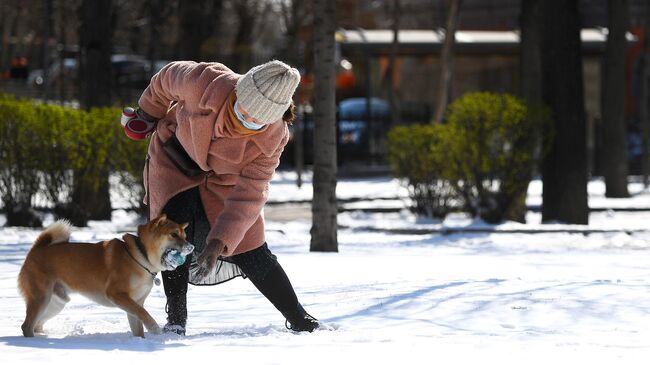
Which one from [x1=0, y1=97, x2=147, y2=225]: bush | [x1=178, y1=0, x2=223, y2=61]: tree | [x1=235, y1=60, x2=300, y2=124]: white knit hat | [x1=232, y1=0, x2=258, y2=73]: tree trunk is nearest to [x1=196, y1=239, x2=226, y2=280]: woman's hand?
[x1=235, y1=60, x2=300, y2=124]: white knit hat

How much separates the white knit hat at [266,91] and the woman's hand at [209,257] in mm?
719

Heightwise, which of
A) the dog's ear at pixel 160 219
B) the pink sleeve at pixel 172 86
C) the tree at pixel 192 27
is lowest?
the dog's ear at pixel 160 219

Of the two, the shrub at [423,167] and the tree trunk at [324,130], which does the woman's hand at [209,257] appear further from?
the shrub at [423,167]

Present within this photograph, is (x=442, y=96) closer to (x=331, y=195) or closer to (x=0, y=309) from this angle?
(x=331, y=195)

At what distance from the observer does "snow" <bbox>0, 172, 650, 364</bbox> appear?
6219mm

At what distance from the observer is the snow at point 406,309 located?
245 inches

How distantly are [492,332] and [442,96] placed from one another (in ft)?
64.6

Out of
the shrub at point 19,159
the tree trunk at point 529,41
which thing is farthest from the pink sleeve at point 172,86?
the tree trunk at point 529,41

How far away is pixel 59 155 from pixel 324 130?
4264 millimetres

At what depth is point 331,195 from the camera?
12.4 meters

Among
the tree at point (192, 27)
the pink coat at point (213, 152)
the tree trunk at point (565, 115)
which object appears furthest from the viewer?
the tree at point (192, 27)

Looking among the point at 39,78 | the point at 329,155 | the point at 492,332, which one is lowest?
the point at 492,332

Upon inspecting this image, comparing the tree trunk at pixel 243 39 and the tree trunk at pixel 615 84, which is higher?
the tree trunk at pixel 243 39

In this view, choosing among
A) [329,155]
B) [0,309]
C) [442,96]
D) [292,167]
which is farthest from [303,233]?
[292,167]
